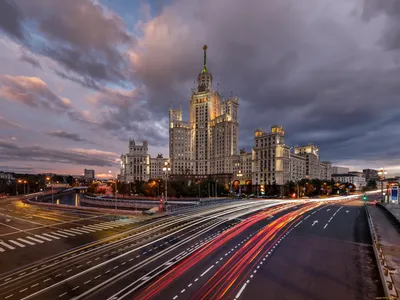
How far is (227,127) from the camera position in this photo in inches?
6772

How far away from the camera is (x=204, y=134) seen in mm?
190250

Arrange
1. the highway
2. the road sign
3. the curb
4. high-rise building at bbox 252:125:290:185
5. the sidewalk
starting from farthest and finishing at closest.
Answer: high-rise building at bbox 252:125:290:185 → the road sign → the sidewalk → the highway → the curb

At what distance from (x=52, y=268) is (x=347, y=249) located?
28628mm

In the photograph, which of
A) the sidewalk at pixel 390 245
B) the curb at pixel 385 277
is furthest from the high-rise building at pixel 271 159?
the curb at pixel 385 277

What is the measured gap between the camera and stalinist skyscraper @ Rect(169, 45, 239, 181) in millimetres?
174500

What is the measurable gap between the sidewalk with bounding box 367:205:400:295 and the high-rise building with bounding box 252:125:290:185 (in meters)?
93.9

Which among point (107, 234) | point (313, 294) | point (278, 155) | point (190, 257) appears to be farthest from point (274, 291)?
point (278, 155)

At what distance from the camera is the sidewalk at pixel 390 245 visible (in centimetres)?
1783

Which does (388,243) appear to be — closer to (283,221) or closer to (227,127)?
(283,221)

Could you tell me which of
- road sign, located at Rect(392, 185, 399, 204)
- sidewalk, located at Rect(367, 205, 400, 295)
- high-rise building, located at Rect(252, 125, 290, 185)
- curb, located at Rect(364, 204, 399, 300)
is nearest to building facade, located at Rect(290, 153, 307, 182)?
high-rise building, located at Rect(252, 125, 290, 185)

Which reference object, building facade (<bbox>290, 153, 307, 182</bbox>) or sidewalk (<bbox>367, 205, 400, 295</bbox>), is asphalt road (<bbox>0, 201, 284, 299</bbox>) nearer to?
sidewalk (<bbox>367, 205, 400, 295</bbox>)

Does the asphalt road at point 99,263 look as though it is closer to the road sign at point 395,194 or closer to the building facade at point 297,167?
the road sign at point 395,194

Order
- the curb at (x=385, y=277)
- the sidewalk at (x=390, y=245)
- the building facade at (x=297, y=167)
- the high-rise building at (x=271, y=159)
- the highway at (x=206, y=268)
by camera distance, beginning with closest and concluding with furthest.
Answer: the curb at (x=385, y=277), the highway at (x=206, y=268), the sidewalk at (x=390, y=245), the high-rise building at (x=271, y=159), the building facade at (x=297, y=167)

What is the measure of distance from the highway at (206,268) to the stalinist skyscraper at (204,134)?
142441 mm
